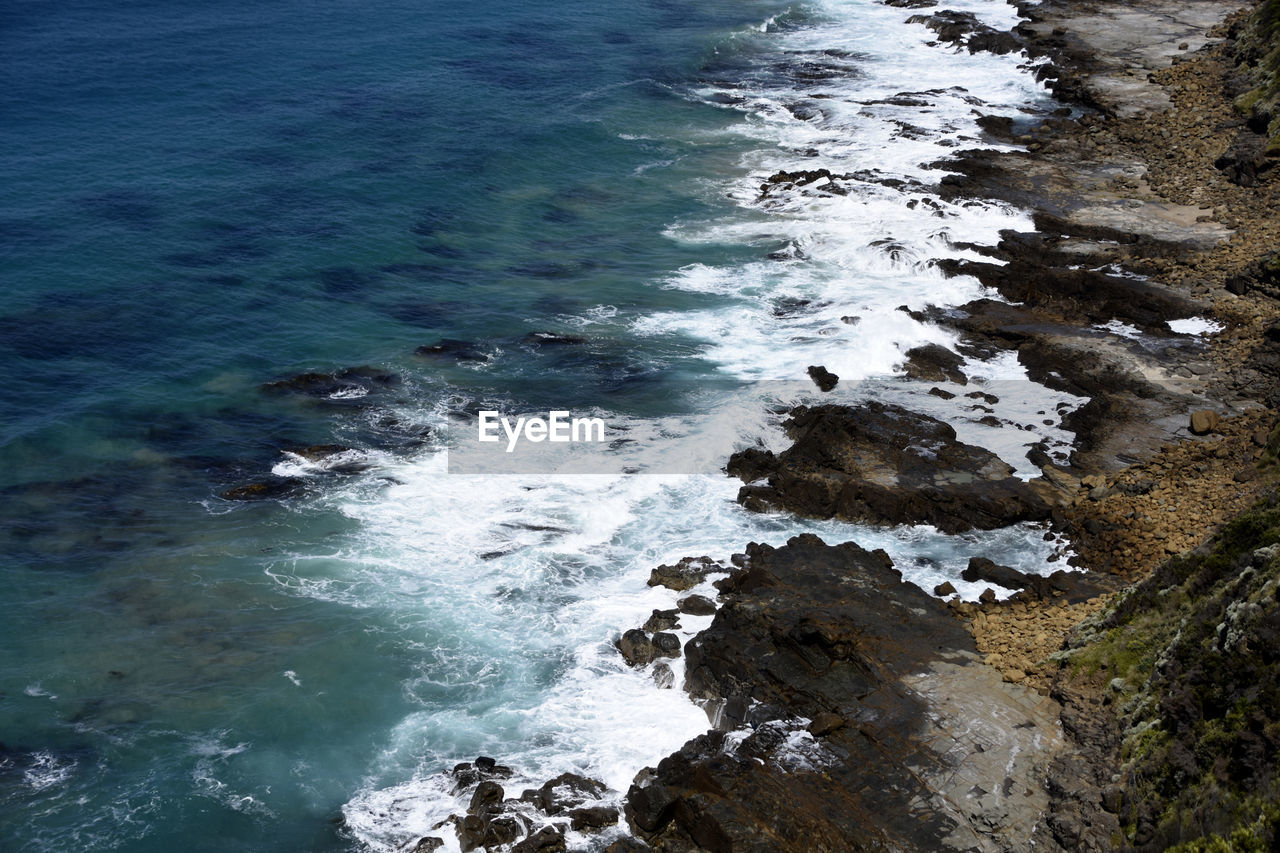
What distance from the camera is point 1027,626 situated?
2105 cm

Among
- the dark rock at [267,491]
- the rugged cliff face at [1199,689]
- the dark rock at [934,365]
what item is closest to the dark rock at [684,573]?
the rugged cliff face at [1199,689]

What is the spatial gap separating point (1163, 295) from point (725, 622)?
22.5 meters

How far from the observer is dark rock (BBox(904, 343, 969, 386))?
107ft

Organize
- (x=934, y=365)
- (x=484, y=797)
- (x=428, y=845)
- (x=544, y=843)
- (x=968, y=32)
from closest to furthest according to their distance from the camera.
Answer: (x=544, y=843) → (x=428, y=845) → (x=484, y=797) → (x=934, y=365) → (x=968, y=32)

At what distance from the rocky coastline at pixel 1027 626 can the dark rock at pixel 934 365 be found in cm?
10

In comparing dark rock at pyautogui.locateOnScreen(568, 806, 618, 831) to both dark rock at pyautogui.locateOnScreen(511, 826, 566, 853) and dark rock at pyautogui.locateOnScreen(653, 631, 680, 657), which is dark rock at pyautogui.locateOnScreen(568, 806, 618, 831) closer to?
dark rock at pyautogui.locateOnScreen(511, 826, 566, 853)

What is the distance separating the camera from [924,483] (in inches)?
1059

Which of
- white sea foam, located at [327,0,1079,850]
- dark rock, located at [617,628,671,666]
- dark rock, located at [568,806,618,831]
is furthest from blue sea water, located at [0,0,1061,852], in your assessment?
dark rock, located at [568,806,618,831]

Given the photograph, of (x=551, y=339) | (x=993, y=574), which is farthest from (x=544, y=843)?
(x=551, y=339)

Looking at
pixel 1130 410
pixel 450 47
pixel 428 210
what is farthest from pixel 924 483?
pixel 450 47

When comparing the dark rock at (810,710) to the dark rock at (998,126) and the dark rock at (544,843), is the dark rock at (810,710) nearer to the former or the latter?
the dark rock at (544,843)

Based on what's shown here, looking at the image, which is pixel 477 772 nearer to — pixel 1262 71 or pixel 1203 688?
pixel 1203 688

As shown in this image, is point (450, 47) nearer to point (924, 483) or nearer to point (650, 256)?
point (650, 256)

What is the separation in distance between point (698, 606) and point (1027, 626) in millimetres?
6921
